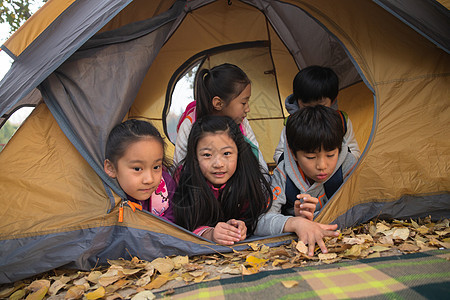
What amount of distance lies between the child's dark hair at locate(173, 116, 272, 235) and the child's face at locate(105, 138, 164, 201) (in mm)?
259

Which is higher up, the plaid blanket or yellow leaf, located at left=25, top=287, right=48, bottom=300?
the plaid blanket

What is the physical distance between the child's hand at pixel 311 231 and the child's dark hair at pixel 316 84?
114 centimetres

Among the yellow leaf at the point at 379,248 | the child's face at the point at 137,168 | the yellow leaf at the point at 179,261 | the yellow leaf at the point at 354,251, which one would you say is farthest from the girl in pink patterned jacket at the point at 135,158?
the yellow leaf at the point at 379,248

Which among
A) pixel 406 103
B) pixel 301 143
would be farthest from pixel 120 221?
pixel 406 103

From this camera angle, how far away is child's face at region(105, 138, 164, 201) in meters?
1.74

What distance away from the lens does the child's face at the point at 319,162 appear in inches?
74.9

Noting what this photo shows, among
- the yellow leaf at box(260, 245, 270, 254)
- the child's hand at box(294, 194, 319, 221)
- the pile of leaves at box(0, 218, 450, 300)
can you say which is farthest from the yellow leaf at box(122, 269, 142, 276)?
the child's hand at box(294, 194, 319, 221)

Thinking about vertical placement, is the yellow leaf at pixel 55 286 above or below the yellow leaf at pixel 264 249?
below

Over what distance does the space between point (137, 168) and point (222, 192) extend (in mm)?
520

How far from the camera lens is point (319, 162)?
190 cm

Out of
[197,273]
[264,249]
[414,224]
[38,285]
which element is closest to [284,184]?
[264,249]

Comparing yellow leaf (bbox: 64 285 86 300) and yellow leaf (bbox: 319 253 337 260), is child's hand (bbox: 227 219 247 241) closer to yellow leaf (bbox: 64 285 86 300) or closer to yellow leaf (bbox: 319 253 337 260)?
yellow leaf (bbox: 319 253 337 260)

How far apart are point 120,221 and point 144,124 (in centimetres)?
50

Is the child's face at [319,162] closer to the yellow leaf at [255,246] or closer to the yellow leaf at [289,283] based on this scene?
the yellow leaf at [255,246]
